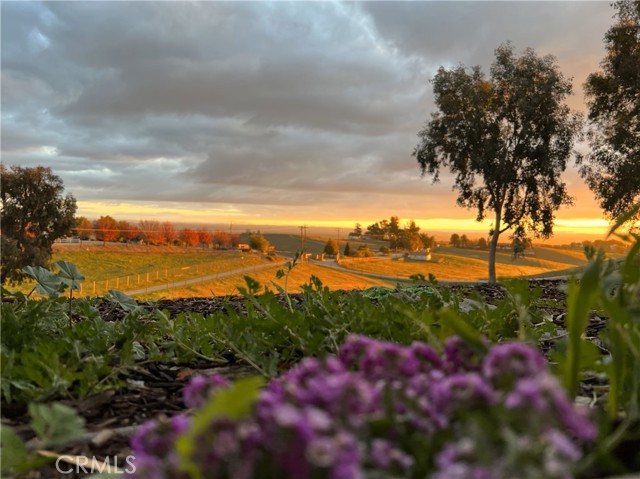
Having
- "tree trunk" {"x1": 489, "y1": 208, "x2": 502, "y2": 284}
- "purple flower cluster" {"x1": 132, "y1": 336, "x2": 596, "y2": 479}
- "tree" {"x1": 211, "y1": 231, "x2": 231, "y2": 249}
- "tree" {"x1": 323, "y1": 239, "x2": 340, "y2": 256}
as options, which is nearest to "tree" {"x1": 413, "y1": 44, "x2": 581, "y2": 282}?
"tree trunk" {"x1": 489, "y1": 208, "x2": 502, "y2": 284}

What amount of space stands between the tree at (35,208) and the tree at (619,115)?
68.4 feet

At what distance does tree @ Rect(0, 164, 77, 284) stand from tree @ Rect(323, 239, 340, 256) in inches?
437

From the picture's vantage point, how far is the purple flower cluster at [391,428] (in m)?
0.59

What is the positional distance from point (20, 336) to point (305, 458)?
5.89 feet

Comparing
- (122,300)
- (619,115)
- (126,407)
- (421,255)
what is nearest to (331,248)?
(421,255)

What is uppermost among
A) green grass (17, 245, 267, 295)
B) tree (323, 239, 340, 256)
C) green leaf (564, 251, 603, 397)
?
green leaf (564, 251, 603, 397)

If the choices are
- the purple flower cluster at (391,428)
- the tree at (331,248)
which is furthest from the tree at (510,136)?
the purple flower cluster at (391,428)

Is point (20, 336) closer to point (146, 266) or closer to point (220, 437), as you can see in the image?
Result: point (220, 437)

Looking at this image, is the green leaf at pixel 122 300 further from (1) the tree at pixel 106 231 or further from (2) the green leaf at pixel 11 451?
(1) the tree at pixel 106 231

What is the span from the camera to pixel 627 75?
18.3 meters

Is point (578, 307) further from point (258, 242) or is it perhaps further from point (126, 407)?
point (258, 242)

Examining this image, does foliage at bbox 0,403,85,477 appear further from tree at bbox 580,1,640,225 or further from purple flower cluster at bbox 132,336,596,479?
tree at bbox 580,1,640,225

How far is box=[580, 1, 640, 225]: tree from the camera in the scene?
1795 cm

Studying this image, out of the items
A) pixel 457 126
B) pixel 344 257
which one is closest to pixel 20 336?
pixel 457 126
